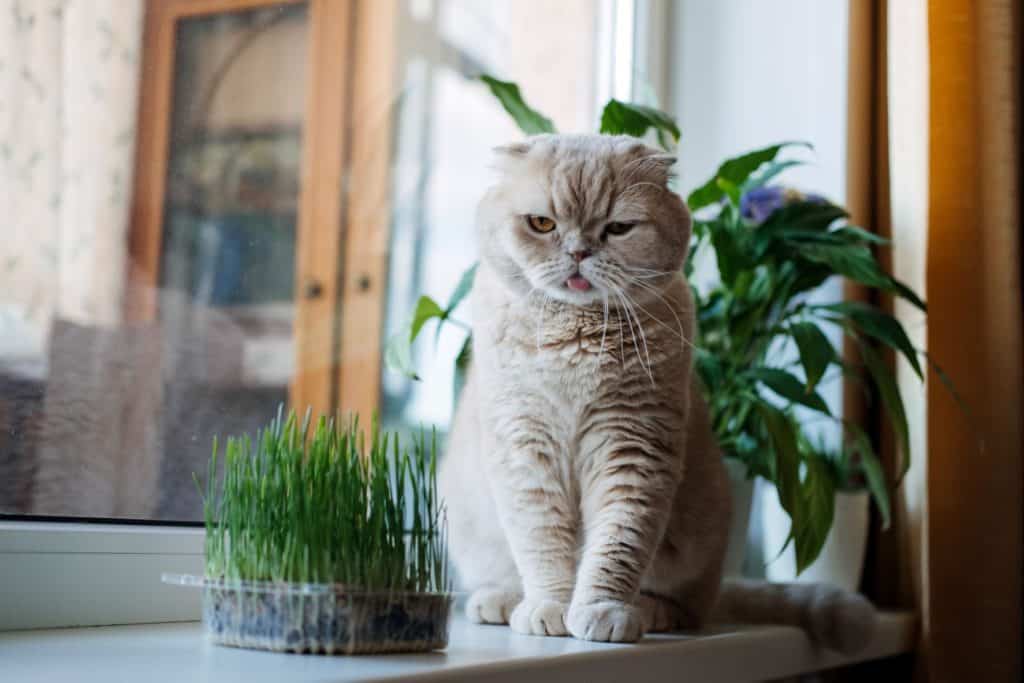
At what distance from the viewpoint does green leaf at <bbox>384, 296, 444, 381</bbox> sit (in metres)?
1.32

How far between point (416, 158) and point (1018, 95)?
3.55 ft

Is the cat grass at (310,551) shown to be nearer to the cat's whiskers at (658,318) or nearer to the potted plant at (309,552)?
the potted plant at (309,552)

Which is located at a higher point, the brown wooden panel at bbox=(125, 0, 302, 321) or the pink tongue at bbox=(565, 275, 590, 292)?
the brown wooden panel at bbox=(125, 0, 302, 321)

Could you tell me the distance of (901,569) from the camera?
168 cm

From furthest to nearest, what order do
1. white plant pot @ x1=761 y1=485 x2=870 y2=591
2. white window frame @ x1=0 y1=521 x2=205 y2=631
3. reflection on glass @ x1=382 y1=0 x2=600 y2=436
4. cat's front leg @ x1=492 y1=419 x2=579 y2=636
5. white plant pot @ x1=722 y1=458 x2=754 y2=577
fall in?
reflection on glass @ x1=382 y1=0 x2=600 y2=436, white plant pot @ x1=761 y1=485 x2=870 y2=591, white plant pot @ x1=722 y1=458 x2=754 y2=577, cat's front leg @ x1=492 y1=419 x2=579 y2=636, white window frame @ x1=0 y1=521 x2=205 y2=631

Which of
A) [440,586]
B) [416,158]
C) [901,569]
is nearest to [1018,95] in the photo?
[901,569]

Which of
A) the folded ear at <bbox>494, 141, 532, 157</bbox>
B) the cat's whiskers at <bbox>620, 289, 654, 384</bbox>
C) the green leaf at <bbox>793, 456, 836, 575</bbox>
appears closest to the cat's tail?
the green leaf at <bbox>793, 456, 836, 575</bbox>

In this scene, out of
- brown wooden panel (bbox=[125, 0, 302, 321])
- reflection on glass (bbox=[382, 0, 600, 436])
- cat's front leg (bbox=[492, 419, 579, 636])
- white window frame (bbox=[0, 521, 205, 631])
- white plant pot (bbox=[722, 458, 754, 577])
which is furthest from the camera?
reflection on glass (bbox=[382, 0, 600, 436])

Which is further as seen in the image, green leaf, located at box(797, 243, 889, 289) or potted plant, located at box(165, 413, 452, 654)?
green leaf, located at box(797, 243, 889, 289)

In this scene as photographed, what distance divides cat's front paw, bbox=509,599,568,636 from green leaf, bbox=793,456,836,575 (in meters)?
0.44

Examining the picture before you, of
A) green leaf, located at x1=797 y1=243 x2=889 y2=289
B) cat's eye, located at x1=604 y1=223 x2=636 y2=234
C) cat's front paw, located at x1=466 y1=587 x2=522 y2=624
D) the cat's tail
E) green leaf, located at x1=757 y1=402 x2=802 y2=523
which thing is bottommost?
the cat's tail

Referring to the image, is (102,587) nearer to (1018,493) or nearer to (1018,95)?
(1018,493)

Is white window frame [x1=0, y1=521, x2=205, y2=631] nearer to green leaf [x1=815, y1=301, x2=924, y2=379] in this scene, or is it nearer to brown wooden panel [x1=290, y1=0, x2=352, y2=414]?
brown wooden panel [x1=290, y1=0, x2=352, y2=414]

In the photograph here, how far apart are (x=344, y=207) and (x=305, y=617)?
4.19 ft
